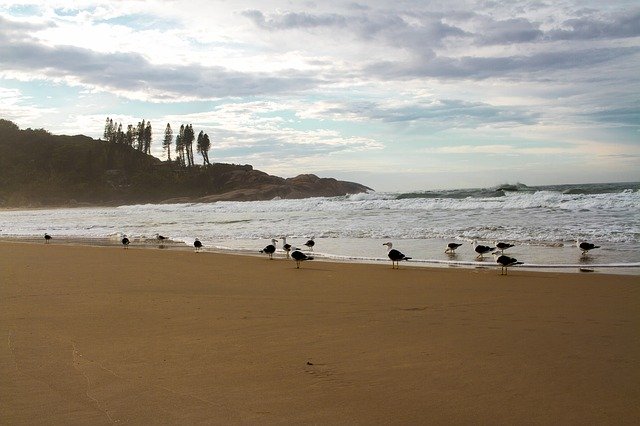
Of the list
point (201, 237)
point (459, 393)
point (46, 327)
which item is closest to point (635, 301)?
point (459, 393)

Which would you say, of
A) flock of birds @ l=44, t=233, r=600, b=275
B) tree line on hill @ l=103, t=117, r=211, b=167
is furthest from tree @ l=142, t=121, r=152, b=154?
flock of birds @ l=44, t=233, r=600, b=275

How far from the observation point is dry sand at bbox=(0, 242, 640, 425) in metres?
3.26

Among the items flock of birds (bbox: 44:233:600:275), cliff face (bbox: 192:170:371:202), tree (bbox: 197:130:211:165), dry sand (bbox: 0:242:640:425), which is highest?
tree (bbox: 197:130:211:165)

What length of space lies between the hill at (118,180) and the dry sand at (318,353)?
60.9 metres

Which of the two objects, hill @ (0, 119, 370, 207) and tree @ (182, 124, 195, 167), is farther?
tree @ (182, 124, 195, 167)

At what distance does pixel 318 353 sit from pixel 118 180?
289 feet

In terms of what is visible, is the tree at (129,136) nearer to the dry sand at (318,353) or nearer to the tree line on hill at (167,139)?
the tree line on hill at (167,139)

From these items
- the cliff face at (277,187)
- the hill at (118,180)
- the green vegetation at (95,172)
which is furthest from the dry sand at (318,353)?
the green vegetation at (95,172)

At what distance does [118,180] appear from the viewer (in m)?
86.1

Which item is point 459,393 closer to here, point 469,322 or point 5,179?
point 469,322

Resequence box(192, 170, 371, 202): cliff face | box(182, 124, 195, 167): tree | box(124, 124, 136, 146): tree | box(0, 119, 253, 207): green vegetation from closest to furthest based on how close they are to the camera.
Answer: box(192, 170, 371, 202): cliff face → box(0, 119, 253, 207): green vegetation → box(182, 124, 195, 167): tree → box(124, 124, 136, 146): tree

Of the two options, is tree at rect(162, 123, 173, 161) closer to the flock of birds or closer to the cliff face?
the cliff face

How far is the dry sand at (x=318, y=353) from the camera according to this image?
10.7ft

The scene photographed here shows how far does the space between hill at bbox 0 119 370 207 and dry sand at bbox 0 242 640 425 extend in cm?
6091
